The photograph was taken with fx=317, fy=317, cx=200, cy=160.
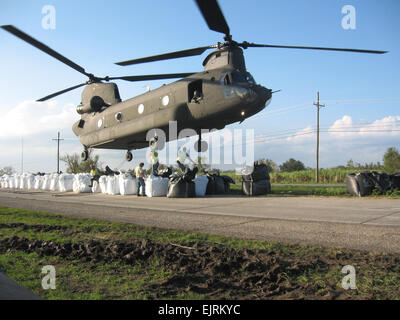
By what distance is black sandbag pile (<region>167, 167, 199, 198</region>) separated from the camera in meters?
14.0

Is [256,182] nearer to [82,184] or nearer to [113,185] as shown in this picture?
[113,185]

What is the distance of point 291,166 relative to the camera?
2721 inches

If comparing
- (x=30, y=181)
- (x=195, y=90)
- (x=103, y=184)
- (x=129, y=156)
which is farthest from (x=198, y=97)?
(x=30, y=181)

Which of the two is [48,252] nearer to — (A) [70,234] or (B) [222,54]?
(A) [70,234]

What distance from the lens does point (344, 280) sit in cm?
308

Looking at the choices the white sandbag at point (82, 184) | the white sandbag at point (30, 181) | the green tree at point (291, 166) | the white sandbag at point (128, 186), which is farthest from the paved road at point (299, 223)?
the green tree at point (291, 166)

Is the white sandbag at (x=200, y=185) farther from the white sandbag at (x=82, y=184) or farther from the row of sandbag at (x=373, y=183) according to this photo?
the white sandbag at (x=82, y=184)

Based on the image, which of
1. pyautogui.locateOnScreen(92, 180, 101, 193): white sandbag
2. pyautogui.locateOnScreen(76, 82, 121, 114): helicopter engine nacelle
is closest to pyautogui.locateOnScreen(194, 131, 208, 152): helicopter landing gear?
pyautogui.locateOnScreen(92, 180, 101, 193): white sandbag

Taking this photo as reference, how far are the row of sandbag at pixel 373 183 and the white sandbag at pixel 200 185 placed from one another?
21.2 feet

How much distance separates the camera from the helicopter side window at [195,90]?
1554cm

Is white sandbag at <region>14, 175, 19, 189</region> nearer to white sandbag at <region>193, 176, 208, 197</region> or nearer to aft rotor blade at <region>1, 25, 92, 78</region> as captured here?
aft rotor blade at <region>1, 25, 92, 78</region>

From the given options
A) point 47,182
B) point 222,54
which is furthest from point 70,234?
point 47,182

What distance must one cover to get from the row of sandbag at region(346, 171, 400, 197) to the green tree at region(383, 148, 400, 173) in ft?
63.7

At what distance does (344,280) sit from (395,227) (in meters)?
3.84
